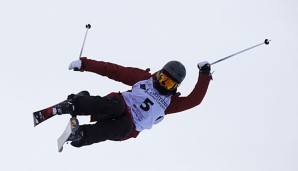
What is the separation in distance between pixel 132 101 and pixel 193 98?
2.43 ft

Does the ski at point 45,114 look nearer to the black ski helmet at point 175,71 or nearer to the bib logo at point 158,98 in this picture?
the bib logo at point 158,98

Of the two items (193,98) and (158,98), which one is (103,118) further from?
(193,98)

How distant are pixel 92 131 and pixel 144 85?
0.87 m

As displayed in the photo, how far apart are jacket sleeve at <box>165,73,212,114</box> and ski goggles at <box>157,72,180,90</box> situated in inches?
9.8

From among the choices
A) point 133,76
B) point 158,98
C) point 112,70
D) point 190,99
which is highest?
point 112,70

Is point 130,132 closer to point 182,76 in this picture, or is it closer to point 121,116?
point 121,116

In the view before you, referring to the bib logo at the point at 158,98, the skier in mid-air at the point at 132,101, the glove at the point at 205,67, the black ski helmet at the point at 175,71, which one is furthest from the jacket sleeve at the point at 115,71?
the glove at the point at 205,67

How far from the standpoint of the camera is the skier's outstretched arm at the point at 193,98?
19.5ft

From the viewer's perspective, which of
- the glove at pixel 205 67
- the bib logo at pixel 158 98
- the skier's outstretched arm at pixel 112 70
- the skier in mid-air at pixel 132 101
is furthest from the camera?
the glove at pixel 205 67

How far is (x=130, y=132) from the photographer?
5.76 meters

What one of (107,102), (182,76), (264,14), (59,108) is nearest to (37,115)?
(59,108)

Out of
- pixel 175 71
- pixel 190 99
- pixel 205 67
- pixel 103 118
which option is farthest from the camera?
pixel 205 67

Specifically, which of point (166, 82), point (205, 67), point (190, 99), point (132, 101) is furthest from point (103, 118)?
point (205, 67)

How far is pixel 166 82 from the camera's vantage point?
5703 millimetres
